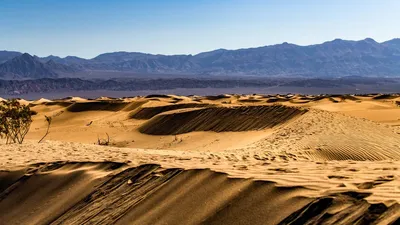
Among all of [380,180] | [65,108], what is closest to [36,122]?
[65,108]

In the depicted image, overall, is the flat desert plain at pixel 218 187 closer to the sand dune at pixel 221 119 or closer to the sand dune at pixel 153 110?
the sand dune at pixel 221 119

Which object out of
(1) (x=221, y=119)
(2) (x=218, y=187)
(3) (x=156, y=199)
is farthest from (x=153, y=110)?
(2) (x=218, y=187)

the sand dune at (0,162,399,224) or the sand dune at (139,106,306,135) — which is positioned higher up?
the sand dune at (0,162,399,224)

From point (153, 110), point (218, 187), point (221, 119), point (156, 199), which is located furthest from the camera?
point (153, 110)

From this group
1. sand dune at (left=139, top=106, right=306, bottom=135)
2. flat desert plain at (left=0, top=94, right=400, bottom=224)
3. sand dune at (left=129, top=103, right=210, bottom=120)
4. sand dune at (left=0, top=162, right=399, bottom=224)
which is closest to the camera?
sand dune at (left=0, top=162, right=399, bottom=224)

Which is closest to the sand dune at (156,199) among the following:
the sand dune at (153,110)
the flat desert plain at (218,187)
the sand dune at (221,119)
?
the flat desert plain at (218,187)

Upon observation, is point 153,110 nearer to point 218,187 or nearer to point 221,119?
point 221,119

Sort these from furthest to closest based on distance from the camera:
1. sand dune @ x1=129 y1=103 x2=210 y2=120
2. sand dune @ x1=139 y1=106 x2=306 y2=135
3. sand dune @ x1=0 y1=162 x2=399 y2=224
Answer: sand dune @ x1=129 y1=103 x2=210 y2=120
sand dune @ x1=139 y1=106 x2=306 y2=135
sand dune @ x1=0 y1=162 x2=399 y2=224

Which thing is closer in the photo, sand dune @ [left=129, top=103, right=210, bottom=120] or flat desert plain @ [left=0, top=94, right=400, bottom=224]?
flat desert plain @ [left=0, top=94, right=400, bottom=224]

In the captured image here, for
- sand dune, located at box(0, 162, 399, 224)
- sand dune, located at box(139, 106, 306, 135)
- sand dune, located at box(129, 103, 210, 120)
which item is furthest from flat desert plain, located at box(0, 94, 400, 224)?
sand dune, located at box(129, 103, 210, 120)

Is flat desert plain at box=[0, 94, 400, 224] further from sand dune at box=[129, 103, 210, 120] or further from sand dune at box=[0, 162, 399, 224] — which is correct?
sand dune at box=[129, 103, 210, 120]

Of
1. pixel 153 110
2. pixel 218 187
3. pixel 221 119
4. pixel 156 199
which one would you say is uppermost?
pixel 218 187

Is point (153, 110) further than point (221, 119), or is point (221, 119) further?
point (153, 110)

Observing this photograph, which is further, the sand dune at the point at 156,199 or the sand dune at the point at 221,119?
the sand dune at the point at 221,119
